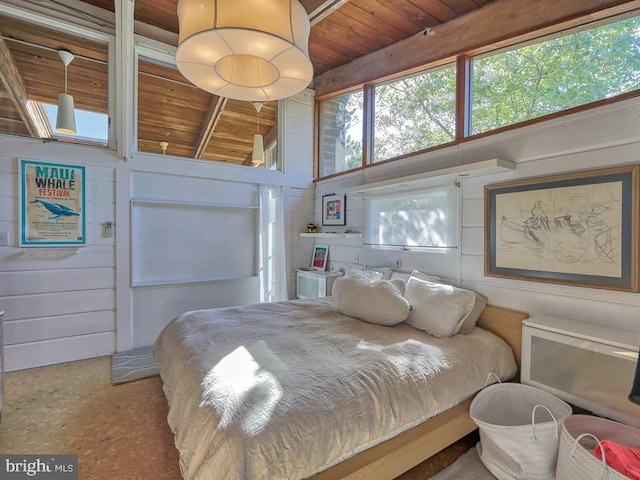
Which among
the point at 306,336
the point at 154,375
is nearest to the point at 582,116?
the point at 306,336

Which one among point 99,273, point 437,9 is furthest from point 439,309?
point 99,273

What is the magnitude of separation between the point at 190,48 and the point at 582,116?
88.8 inches

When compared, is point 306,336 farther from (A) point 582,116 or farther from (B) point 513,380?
(A) point 582,116

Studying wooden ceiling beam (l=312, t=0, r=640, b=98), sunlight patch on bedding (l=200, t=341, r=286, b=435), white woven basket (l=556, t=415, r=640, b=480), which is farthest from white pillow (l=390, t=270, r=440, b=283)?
wooden ceiling beam (l=312, t=0, r=640, b=98)

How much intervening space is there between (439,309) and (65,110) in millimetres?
3683

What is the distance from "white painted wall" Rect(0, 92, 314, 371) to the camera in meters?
2.63

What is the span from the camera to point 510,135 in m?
2.19

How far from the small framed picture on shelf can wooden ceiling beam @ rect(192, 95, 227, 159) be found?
73.3 inches

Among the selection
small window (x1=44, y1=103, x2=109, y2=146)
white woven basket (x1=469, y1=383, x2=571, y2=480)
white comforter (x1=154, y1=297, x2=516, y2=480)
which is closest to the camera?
white comforter (x1=154, y1=297, x2=516, y2=480)

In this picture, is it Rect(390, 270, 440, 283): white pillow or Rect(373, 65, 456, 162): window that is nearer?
Rect(390, 270, 440, 283): white pillow

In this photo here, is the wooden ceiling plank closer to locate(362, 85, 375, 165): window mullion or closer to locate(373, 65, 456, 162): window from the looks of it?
locate(373, 65, 456, 162): window

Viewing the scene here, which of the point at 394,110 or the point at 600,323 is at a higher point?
the point at 394,110

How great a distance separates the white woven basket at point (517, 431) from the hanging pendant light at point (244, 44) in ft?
6.71

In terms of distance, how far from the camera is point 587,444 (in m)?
1.44
